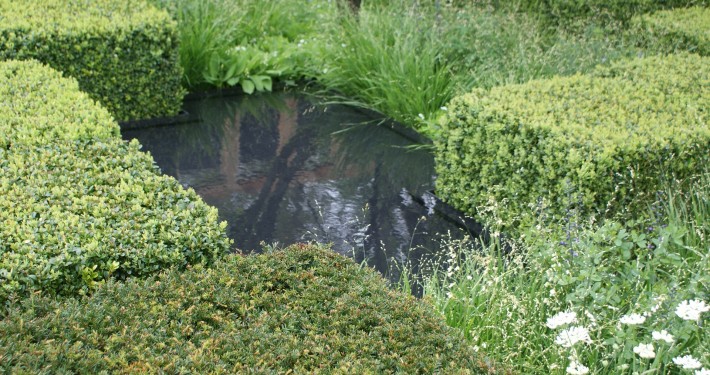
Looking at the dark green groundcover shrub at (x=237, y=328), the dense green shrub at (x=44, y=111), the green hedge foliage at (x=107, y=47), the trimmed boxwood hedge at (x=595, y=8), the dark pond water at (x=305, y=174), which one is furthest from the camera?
the trimmed boxwood hedge at (x=595, y=8)

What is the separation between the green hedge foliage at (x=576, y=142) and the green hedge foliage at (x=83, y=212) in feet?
5.51

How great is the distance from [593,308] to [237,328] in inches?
60.3

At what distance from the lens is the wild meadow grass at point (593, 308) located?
3061 millimetres

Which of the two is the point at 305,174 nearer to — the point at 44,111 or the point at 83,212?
the point at 44,111

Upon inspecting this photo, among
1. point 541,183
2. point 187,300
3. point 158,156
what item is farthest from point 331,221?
point 187,300

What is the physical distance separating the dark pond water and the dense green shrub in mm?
1144

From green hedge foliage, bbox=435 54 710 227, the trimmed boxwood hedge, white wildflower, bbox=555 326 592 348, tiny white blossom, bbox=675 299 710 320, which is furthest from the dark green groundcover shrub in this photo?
the trimmed boxwood hedge

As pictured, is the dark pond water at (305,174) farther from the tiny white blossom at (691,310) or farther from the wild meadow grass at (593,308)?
the tiny white blossom at (691,310)

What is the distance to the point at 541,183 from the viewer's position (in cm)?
500

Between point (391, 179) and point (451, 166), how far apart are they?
873 millimetres

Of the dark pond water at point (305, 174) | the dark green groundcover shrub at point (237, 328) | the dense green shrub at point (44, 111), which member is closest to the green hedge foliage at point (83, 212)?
the dense green shrub at point (44, 111)

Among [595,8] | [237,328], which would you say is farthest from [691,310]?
[595,8]

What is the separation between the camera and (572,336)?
3.01 metres

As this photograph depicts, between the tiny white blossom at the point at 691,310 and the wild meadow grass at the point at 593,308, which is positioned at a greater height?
the tiny white blossom at the point at 691,310
